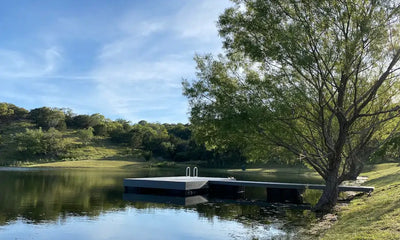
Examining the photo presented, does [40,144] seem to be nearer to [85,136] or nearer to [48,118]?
[85,136]

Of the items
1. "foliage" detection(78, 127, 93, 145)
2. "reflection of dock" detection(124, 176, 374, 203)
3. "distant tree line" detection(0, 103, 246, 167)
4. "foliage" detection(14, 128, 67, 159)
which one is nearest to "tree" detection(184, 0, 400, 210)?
"reflection of dock" detection(124, 176, 374, 203)

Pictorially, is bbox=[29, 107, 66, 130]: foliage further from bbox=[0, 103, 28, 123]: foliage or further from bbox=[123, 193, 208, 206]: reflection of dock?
bbox=[123, 193, 208, 206]: reflection of dock

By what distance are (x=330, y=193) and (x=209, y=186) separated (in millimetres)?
13802

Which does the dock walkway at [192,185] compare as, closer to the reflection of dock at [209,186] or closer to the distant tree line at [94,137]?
the reflection of dock at [209,186]

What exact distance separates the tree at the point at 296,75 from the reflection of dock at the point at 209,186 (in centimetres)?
739

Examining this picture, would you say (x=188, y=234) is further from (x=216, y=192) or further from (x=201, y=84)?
(x=216, y=192)

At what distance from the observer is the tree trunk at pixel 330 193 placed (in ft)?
62.2

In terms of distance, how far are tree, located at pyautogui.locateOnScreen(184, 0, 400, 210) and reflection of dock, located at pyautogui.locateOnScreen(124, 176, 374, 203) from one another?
739 centimetres

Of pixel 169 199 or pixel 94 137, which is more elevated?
pixel 94 137

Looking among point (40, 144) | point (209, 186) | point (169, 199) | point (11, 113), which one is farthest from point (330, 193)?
point (11, 113)

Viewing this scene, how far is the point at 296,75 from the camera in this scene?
57.4 ft

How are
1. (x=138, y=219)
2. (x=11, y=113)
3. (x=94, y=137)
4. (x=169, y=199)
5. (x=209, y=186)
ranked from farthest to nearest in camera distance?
(x=11, y=113)
(x=94, y=137)
(x=209, y=186)
(x=169, y=199)
(x=138, y=219)

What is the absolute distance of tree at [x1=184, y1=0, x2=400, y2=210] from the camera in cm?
1588

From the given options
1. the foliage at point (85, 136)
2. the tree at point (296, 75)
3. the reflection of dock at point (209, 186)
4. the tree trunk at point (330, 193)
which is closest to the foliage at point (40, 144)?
the foliage at point (85, 136)
